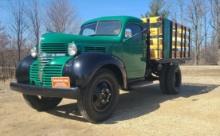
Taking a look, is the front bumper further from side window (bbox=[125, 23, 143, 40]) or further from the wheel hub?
side window (bbox=[125, 23, 143, 40])

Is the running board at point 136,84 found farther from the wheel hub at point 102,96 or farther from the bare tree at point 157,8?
the bare tree at point 157,8

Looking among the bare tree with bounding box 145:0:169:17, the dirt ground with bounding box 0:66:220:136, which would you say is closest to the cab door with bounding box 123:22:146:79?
the dirt ground with bounding box 0:66:220:136

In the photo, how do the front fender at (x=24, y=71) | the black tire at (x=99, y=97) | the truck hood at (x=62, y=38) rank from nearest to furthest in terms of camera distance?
the black tire at (x=99, y=97)
the truck hood at (x=62, y=38)
the front fender at (x=24, y=71)

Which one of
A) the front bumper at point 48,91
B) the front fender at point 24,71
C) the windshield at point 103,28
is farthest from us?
the windshield at point 103,28

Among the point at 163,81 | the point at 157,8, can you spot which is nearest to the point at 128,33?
the point at 163,81

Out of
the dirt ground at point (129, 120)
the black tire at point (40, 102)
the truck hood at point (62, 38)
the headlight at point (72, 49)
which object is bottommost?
the dirt ground at point (129, 120)

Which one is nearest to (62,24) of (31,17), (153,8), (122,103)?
(31,17)

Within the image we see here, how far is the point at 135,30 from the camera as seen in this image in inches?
374

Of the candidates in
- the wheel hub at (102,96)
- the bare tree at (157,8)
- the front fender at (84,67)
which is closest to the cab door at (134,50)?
the wheel hub at (102,96)

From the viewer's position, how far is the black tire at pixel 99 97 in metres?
7.00

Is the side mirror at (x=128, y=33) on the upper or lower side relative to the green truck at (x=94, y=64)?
upper

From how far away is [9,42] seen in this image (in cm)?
3183

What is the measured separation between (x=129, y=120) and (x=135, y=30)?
2.93 metres

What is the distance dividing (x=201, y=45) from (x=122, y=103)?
38090mm
